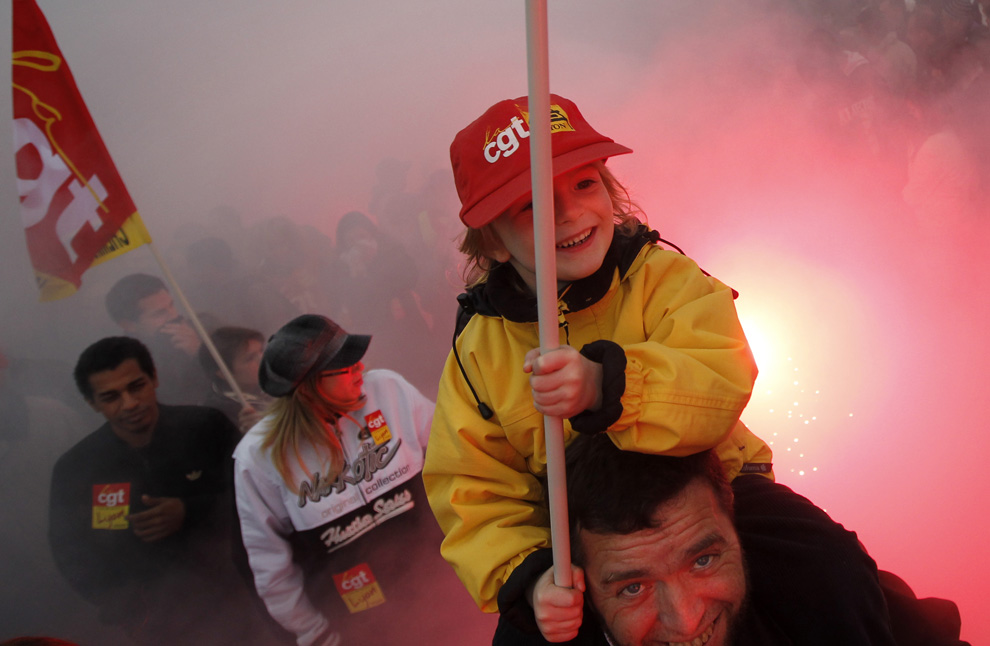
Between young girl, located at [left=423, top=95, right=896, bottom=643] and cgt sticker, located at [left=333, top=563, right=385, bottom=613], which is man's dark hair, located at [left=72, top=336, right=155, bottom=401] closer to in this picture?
cgt sticker, located at [left=333, top=563, right=385, bottom=613]

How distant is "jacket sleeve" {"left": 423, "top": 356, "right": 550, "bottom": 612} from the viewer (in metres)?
1.31

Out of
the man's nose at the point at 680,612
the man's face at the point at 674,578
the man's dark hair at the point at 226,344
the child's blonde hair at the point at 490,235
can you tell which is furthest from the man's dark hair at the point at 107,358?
the man's nose at the point at 680,612

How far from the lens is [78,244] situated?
2.34m

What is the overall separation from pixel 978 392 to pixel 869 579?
5.51 feet

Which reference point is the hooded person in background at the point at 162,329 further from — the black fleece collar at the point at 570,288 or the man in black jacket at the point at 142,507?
the black fleece collar at the point at 570,288

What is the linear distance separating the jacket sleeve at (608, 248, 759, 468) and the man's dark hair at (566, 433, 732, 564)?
11cm

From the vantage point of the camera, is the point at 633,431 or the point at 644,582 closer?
the point at 633,431

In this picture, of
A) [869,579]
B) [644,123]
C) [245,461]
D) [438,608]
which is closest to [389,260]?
[245,461]

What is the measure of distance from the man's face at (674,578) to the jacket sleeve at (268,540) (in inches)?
58.2

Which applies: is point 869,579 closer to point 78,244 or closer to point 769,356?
point 769,356

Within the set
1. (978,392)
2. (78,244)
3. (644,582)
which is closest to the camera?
(644,582)

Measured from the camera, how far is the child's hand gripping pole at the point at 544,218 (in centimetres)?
86

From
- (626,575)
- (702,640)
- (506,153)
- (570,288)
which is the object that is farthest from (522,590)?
(506,153)

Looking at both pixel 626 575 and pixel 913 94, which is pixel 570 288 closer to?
pixel 626 575
